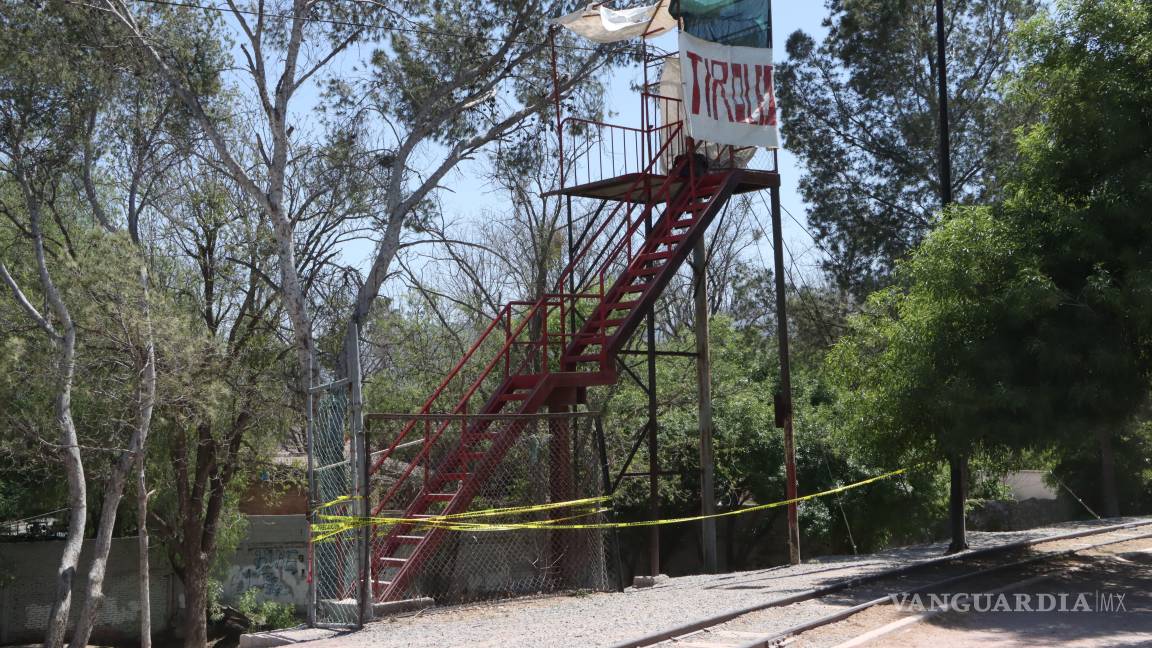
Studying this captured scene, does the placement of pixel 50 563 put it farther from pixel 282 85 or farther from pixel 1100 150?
pixel 1100 150

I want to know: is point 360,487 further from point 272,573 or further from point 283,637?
point 272,573

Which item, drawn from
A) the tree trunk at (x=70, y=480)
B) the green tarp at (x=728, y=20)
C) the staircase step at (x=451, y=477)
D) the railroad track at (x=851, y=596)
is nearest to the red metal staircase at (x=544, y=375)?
the staircase step at (x=451, y=477)

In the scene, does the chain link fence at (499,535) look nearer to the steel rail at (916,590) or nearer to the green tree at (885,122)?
the steel rail at (916,590)

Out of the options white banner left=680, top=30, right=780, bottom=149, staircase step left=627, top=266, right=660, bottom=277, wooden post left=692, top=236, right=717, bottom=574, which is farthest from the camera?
wooden post left=692, top=236, right=717, bottom=574

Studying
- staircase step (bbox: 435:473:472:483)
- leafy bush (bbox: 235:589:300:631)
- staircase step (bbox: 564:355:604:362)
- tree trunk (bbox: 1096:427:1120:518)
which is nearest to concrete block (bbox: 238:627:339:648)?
staircase step (bbox: 435:473:472:483)

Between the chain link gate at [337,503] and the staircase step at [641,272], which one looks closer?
the chain link gate at [337,503]

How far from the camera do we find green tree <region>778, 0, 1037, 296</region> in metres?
31.4

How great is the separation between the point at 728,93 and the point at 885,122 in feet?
61.6

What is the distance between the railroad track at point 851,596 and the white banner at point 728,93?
21.5 ft

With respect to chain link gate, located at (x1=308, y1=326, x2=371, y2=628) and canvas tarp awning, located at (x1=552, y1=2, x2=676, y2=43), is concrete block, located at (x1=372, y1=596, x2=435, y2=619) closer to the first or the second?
chain link gate, located at (x1=308, y1=326, x2=371, y2=628)

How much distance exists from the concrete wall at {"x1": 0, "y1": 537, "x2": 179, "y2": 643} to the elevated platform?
1605cm

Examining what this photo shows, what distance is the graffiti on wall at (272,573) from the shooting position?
2834 centimetres

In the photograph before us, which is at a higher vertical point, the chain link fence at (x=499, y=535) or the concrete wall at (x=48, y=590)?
the chain link fence at (x=499, y=535)

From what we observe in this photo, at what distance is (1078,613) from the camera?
10.5m
